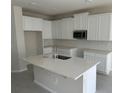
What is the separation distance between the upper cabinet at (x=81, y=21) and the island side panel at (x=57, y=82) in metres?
2.81

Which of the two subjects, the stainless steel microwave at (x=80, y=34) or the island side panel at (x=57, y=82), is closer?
the island side panel at (x=57, y=82)

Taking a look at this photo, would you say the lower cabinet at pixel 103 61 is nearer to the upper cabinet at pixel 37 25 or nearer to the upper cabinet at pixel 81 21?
the upper cabinet at pixel 81 21

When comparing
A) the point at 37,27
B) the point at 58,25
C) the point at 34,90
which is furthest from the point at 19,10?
the point at 34,90

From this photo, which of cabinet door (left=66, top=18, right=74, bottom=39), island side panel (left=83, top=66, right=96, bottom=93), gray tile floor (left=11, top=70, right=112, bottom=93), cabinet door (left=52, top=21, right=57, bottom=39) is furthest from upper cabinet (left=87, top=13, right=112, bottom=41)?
cabinet door (left=52, top=21, right=57, bottom=39)

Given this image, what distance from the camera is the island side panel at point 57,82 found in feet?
7.32

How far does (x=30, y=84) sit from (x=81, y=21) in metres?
3.45

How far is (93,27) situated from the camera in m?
4.29

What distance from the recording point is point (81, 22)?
467 cm

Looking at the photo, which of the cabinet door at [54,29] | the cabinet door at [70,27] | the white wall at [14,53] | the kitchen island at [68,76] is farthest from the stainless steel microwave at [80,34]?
the white wall at [14,53]

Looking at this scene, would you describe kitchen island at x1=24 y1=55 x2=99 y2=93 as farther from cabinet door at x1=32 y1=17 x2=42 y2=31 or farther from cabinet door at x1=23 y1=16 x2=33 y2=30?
cabinet door at x1=32 y1=17 x2=42 y2=31

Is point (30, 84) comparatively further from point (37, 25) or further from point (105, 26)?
A: point (105, 26)

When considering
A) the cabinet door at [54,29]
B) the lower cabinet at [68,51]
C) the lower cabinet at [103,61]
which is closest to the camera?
the lower cabinet at [103,61]

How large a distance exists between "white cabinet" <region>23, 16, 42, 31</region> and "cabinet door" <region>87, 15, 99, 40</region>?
2.51 m

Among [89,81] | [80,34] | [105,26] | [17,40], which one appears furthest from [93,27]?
[17,40]
